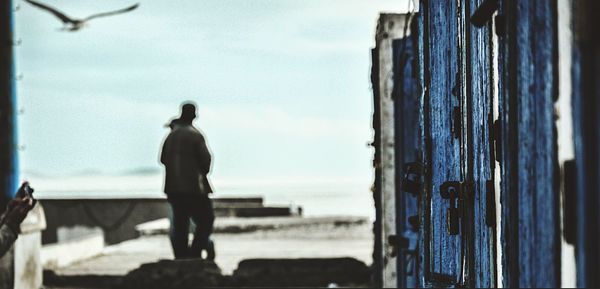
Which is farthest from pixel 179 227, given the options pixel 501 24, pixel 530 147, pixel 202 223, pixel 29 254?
pixel 530 147

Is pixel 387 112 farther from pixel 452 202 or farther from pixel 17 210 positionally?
pixel 17 210

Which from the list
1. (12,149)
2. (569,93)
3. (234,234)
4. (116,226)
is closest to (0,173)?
(12,149)

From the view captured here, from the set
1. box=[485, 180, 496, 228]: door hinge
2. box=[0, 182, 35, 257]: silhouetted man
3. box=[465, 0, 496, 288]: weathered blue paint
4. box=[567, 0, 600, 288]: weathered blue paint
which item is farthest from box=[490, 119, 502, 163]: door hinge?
box=[0, 182, 35, 257]: silhouetted man

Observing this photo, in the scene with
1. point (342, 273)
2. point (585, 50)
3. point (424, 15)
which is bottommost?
point (342, 273)

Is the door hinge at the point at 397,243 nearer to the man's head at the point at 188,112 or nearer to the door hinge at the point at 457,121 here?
the door hinge at the point at 457,121

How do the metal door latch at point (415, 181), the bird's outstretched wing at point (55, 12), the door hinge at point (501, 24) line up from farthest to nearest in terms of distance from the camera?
1. the bird's outstretched wing at point (55, 12)
2. the metal door latch at point (415, 181)
3. the door hinge at point (501, 24)

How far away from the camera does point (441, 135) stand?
575 centimetres

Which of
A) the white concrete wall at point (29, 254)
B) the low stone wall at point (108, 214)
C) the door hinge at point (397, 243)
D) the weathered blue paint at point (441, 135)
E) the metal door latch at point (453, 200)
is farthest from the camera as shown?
the low stone wall at point (108, 214)

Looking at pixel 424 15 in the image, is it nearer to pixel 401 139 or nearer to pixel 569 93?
pixel 401 139

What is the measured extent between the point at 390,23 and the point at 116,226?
2035 cm

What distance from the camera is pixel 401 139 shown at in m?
8.34

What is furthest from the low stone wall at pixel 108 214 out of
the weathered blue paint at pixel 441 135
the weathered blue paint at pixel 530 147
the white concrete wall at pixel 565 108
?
the white concrete wall at pixel 565 108

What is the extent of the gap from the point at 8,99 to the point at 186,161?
2.59 metres

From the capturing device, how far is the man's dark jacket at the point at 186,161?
12.3 metres
